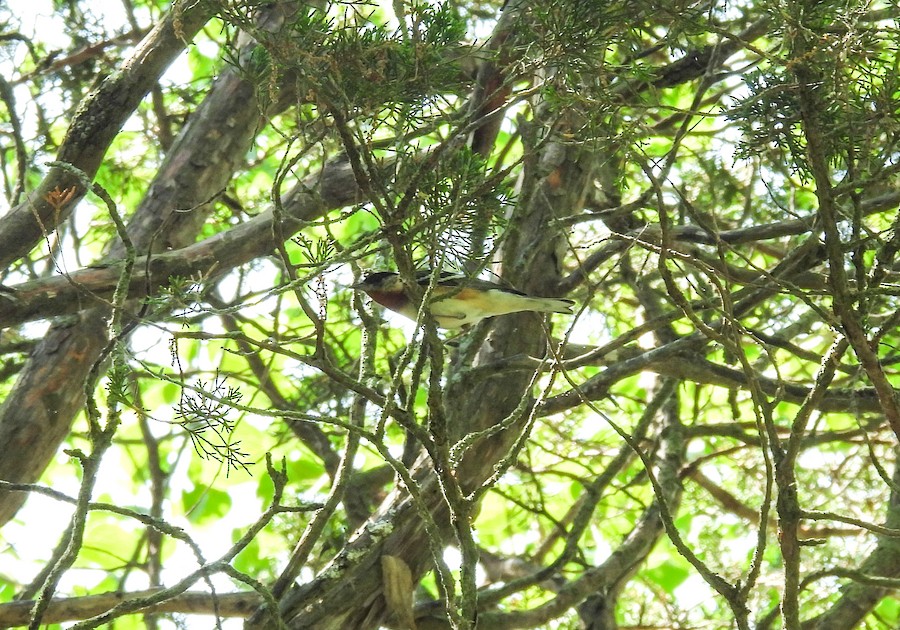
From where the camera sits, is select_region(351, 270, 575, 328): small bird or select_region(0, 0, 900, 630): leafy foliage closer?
select_region(0, 0, 900, 630): leafy foliage

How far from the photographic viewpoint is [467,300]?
4625 millimetres

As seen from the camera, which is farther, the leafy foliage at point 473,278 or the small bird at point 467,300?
the small bird at point 467,300

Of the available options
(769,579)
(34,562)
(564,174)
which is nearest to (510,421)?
(564,174)

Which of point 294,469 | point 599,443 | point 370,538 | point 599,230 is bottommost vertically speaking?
point 370,538

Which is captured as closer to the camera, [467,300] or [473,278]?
[473,278]

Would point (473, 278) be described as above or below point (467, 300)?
below

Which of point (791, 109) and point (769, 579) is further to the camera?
point (769, 579)

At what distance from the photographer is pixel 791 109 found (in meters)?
2.80

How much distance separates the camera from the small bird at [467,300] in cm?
439

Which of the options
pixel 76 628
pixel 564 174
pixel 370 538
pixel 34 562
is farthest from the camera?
pixel 34 562

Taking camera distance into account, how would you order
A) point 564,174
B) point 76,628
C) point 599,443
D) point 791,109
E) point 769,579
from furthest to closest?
point 599,443, point 769,579, point 564,174, point 791,109, point 76,628

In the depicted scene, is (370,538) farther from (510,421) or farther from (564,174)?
(564,174)

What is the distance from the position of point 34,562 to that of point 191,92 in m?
3.26

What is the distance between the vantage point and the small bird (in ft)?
14.4
